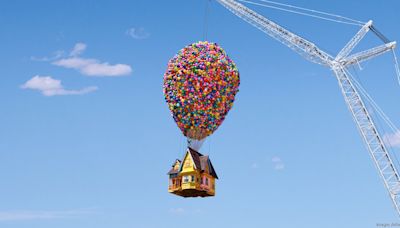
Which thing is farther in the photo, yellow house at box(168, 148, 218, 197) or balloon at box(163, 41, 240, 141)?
balloon at box(163, 41, 240, 141)

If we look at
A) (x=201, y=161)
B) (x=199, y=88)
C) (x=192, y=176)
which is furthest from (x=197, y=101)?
(x=192, y=176)

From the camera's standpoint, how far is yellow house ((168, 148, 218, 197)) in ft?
192

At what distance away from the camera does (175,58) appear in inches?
2425

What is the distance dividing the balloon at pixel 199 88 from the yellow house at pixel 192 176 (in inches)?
96.3

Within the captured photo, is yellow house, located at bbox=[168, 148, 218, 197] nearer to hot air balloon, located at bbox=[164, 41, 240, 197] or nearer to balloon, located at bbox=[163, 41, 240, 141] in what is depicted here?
hot air balloon, located at bbox=[164, 41, 240, 197]

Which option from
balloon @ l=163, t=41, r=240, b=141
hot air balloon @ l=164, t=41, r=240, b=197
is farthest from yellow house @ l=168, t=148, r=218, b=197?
balloon @ l=163, t=41, r=240, b=141

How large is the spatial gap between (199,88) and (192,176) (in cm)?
743

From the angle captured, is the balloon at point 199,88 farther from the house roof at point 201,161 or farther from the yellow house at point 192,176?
the yellow house at point 192,176

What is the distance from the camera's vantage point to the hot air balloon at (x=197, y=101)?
59344mm

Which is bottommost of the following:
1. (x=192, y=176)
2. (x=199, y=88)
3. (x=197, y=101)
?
(x=192, y=176)

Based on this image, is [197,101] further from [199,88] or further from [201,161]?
[201,161]

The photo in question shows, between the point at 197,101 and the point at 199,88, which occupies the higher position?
the point at 199,88

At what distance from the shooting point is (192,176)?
58719 millimetres

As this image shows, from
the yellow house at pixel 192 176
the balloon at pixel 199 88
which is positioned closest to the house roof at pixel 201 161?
the yellow house at pixel 192 176
